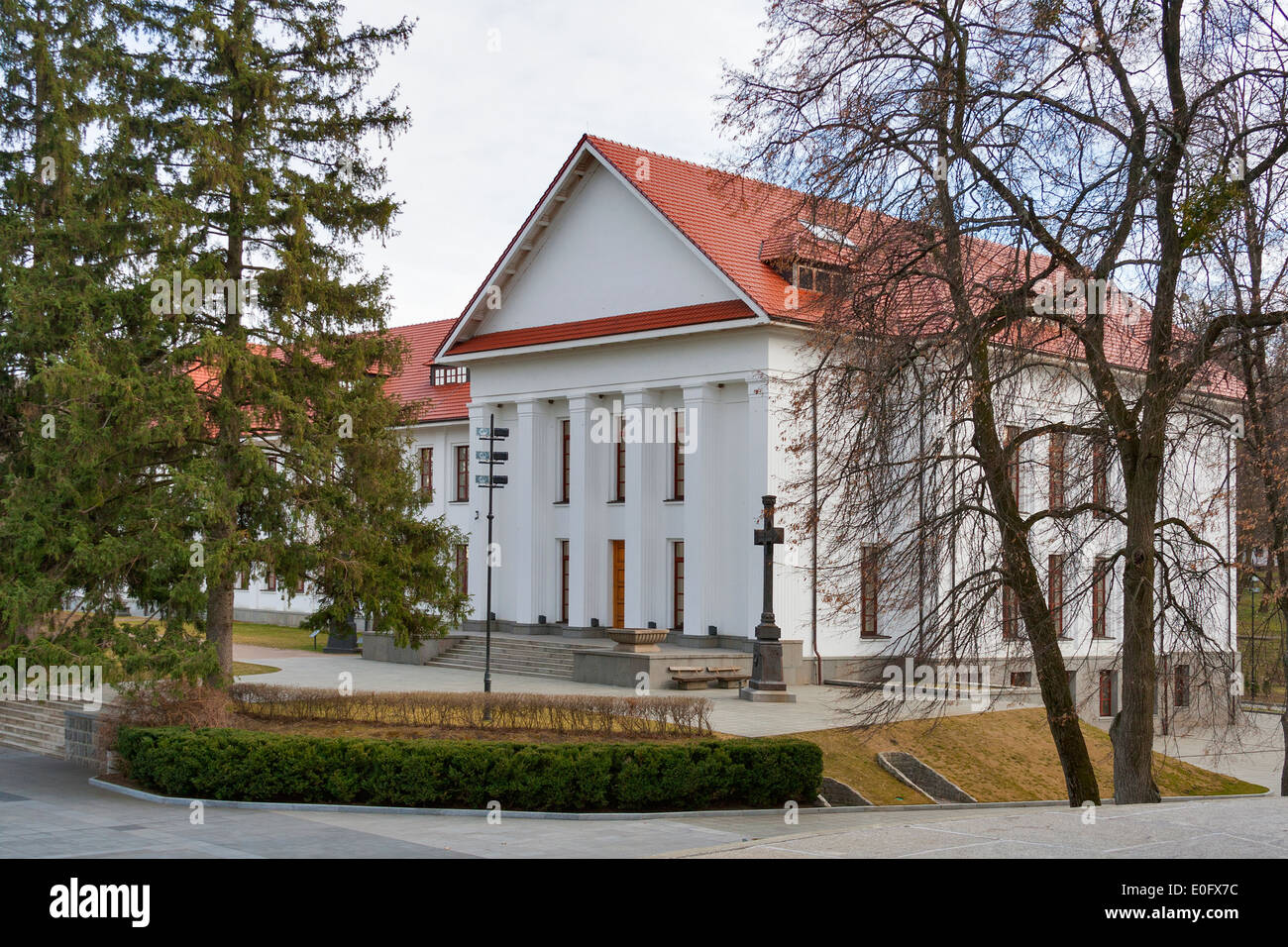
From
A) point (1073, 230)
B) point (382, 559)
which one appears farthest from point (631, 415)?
point (1073, 230)

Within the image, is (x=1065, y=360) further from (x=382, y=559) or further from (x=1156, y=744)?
(x=1156, y=744)

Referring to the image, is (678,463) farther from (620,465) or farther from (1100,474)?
(1100,474)

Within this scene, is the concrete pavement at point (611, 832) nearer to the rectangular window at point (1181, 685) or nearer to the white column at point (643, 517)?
the rectangular window at point (1181, 685)

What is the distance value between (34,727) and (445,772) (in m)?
10.1

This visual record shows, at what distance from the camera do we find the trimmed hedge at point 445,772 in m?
16.4

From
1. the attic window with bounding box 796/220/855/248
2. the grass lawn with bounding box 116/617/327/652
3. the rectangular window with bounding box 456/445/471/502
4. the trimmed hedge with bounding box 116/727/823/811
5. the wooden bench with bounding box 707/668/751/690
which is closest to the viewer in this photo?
the trimmed hedge with bounding box 116/727/823/811

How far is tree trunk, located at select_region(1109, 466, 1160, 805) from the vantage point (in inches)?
659

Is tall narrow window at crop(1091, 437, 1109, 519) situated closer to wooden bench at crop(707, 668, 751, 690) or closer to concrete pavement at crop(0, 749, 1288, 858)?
concrete pavement at crop(0, 749, 1288, 858)

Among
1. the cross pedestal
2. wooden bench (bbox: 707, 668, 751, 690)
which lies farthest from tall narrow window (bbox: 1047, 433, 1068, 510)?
wooden bench (bbox: 707, 668, 751, 690)

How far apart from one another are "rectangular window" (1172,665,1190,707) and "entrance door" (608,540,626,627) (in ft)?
60.4

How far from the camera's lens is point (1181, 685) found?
18.5 m

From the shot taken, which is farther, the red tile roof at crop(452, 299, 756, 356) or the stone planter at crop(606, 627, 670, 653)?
the red tile roof at crop(452, 299, 756, 356)

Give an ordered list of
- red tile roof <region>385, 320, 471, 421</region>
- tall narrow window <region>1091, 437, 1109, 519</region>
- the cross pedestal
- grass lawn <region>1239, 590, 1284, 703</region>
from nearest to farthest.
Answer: tall narrow window <region>1091, 437, 1109, 519</region> < grass lawn <region>1239, 590, 1284, 703</region> < the cross pedestal < red tile roof <region>385, 320, 471, 421</region>

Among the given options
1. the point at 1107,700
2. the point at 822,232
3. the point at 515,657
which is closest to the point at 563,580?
the point at 515,657
